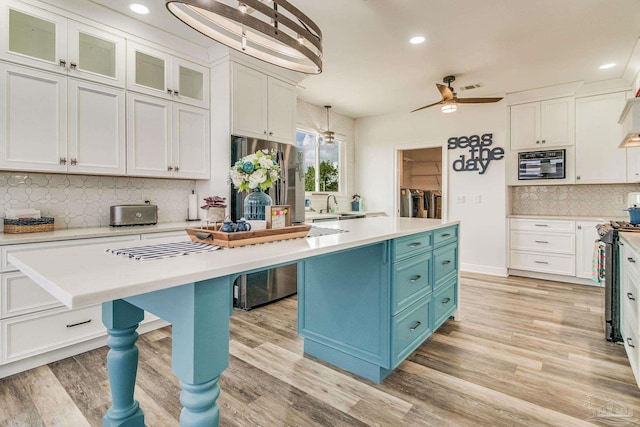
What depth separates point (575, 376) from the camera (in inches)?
81.0

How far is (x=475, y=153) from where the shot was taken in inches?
194

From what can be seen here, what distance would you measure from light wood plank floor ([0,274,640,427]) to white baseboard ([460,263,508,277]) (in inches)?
75.2

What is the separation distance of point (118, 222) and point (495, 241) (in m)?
4.65

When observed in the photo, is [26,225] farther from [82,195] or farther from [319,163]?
[319,163]

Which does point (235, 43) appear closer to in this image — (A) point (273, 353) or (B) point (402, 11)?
(B) point (402, 11)

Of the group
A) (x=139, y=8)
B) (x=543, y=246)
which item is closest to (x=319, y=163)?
(x=139, y=8)

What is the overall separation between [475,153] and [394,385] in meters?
3.97

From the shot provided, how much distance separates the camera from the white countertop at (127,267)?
788mm

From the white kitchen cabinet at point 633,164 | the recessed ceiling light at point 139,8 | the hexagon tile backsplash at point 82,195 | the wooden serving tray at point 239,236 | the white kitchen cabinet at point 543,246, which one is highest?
the recessed ceiling light at point 139,8

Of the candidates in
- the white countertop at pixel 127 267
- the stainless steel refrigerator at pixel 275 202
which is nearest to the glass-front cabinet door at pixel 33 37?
the stainless steel refrigerator at pixel 275 202

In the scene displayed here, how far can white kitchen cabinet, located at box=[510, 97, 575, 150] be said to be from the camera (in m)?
4.37

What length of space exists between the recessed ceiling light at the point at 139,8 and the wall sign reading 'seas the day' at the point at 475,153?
4.23 metres

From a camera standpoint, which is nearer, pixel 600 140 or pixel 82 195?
pixel 82 195

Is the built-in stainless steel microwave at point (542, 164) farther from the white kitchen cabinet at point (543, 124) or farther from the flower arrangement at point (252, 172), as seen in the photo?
the flower arrangement at point (252, 172)
